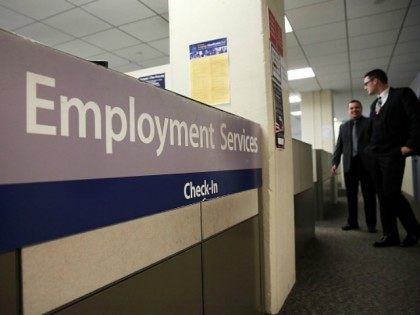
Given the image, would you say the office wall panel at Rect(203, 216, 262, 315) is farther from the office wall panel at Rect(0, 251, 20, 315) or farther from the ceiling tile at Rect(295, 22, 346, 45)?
the ceiling tile at Rect(295, 22, 346, 45)

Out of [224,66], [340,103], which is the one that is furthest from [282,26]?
[340,103]

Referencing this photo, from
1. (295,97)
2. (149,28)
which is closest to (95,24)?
(149,28)

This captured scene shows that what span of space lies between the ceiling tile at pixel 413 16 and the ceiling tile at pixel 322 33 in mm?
745

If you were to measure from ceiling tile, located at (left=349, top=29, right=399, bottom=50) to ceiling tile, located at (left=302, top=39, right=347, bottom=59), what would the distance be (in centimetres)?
13

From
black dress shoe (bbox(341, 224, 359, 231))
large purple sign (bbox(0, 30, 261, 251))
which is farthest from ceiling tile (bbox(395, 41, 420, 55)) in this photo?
large purple sign (bbox(0, 30, 261, 251))

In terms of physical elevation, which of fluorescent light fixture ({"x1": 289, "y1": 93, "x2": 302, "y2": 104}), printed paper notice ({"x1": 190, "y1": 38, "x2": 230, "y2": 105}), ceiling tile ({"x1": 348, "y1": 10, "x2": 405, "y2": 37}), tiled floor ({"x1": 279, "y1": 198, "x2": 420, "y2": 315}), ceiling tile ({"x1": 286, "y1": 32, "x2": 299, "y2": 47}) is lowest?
tiled floor ({"x1": 279, "y1": 198, "x2": 420, "y2": 315})

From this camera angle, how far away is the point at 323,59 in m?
5.73

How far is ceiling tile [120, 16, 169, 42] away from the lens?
3.96 meters

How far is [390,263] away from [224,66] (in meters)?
1.89

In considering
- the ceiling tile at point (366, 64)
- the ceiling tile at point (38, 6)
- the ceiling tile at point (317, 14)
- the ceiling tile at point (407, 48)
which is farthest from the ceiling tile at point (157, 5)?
the ceiling tile at point (366, 64)

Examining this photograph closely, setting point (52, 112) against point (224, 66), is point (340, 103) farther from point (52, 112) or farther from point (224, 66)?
point (52, 112)

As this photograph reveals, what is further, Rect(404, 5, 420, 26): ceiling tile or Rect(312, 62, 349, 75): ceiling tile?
Rect(312, 62, 349, 75): ceiling tile

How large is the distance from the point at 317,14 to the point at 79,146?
13.4 ft

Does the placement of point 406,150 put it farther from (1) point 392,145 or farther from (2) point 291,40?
(2) point 291,40
